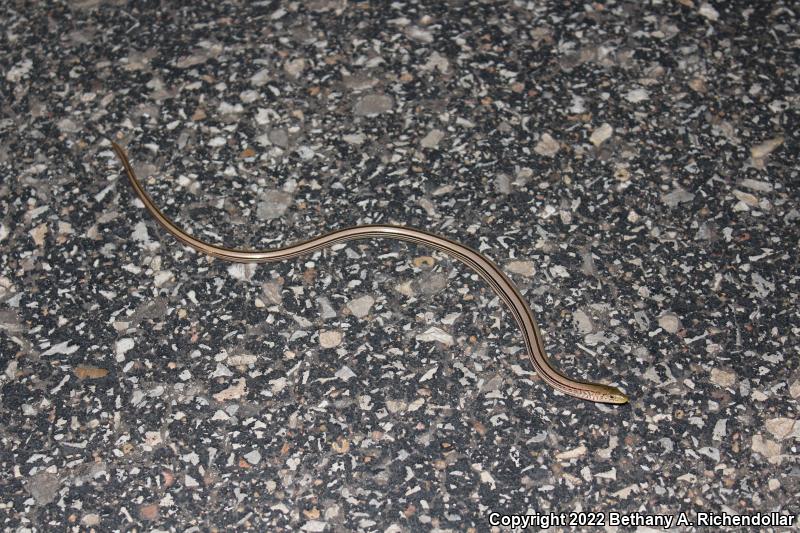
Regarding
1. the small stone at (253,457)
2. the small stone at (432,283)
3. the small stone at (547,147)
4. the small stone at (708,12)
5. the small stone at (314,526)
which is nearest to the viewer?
the small stone at (314,526)

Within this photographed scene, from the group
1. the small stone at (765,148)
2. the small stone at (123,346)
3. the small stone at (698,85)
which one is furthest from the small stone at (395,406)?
the small stone at (698,85)

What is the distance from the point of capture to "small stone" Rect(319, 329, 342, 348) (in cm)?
255

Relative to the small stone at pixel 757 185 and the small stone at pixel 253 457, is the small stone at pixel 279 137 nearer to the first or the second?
the small stone at pixel 253 457

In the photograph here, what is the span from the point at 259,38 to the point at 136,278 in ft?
3.99

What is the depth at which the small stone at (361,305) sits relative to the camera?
2611mm

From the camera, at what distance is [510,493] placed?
7.47 ft

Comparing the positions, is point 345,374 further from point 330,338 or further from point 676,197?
point 676,197

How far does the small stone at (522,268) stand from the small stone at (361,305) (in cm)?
51

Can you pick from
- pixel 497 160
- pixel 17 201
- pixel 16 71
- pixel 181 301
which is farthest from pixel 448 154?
pixel 16 71

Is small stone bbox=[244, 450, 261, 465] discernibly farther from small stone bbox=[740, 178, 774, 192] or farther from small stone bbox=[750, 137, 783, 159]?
small stone bbox=[750, 137, 783, 159]

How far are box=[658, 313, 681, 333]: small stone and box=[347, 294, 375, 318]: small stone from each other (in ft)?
3.26

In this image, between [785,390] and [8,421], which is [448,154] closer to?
[785,390]

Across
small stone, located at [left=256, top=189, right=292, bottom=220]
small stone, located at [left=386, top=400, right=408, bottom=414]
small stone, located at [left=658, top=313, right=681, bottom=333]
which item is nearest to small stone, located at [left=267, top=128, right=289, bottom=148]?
small stone, located at [left=256, top=189, right=292, bottom=220]

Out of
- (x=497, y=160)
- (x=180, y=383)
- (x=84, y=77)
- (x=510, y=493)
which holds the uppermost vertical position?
(x=84, y=77)
